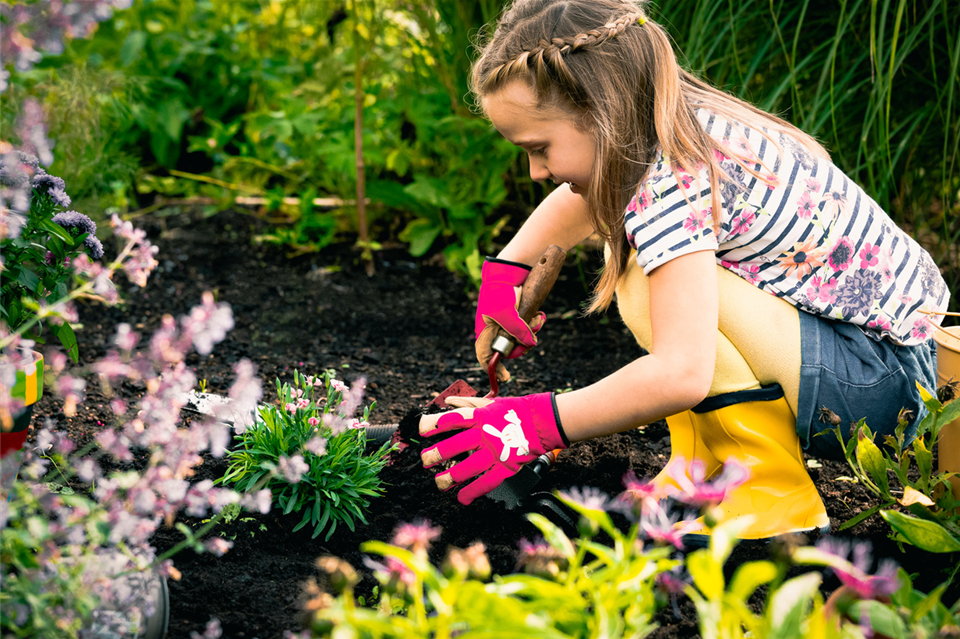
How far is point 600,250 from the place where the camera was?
289 cm

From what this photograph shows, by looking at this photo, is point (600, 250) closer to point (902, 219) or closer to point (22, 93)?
point (902, 219)

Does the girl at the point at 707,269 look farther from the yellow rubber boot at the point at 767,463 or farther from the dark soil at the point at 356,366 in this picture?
the dark soil at the point at 356,366

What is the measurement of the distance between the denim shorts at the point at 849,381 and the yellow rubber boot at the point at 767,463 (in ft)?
0.15

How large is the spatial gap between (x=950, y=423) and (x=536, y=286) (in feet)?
2.62

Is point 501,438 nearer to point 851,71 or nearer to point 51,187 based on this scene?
point 51,187

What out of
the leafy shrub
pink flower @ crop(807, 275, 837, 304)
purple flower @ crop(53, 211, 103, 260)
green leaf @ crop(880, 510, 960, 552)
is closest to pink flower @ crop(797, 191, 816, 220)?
pink flower @ crop(807, 275, 837, 304)

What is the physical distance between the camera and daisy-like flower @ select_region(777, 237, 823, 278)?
1.45 metres

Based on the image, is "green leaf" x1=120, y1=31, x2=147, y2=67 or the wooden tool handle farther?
"green leaf" x1=120, y1=31, x2=147, y2=67

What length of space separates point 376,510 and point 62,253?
0.70m

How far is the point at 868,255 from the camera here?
1.47 meters

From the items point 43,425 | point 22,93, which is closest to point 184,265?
point 22,93

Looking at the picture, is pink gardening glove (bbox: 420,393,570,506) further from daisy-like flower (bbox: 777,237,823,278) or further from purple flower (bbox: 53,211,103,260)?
purple flower (bbox: 53,211,103,260)

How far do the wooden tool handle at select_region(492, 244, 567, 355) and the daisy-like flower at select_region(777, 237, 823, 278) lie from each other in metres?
0.45

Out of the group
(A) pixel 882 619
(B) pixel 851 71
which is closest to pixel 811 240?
(A) pixel 882 619
